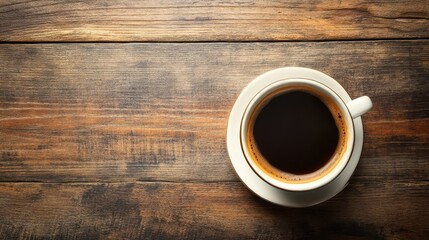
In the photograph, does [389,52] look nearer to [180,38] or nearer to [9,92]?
[180,38]

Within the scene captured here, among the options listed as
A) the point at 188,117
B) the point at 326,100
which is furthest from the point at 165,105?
the point at 326,100

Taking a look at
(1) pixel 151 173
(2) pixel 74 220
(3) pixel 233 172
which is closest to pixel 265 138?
(3) pixel 233 172

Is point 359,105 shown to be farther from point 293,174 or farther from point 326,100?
point 293,174

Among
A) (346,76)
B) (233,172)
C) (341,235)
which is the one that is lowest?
(341,235)

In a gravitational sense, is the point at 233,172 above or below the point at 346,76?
below

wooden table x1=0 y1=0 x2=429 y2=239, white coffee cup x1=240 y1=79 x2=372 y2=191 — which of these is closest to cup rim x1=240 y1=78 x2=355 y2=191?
white coffee cup x1=240 y1=79 x2=372 y2=191

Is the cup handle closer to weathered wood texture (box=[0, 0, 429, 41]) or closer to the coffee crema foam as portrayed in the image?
the coffee crema foam

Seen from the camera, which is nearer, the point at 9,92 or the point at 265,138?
the point at 265,138
